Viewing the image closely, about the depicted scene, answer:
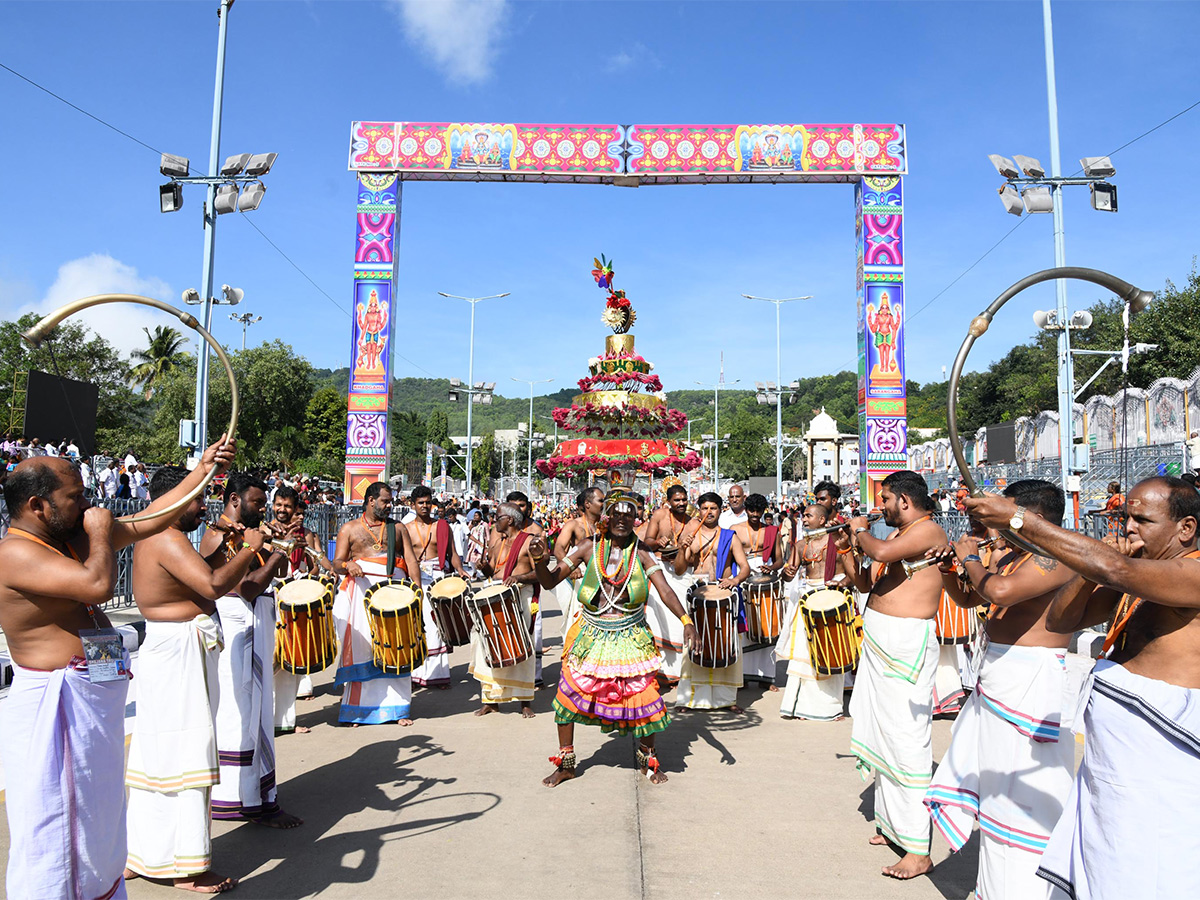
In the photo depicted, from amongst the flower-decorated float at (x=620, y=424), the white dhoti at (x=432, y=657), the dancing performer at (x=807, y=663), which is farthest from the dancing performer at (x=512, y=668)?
the flower-decorated float at (x=620, y=424)

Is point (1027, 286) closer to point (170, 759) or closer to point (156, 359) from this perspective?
point (170, 759)

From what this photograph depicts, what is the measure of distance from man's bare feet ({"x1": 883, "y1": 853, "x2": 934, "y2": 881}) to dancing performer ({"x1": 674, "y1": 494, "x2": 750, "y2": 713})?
11.3 ft

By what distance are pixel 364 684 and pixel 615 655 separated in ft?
9.25

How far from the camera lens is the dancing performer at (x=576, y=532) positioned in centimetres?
723

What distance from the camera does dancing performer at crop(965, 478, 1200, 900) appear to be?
279 cm

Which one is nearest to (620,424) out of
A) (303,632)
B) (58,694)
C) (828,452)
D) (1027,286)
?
(303,632)

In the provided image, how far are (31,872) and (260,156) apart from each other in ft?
43.6

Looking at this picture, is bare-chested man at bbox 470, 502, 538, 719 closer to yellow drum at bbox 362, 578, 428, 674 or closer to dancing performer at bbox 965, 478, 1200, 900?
yellow drum at bbox 362, 578, 428, 674

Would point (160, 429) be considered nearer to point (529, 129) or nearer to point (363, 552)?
point (529, 129)

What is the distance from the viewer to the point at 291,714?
7.45 m

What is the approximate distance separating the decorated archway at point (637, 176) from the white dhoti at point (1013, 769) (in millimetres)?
15071

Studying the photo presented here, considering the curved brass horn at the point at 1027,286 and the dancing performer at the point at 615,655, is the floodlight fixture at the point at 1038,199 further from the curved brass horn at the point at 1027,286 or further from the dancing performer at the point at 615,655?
the curved brass horn at the point at 1027,286

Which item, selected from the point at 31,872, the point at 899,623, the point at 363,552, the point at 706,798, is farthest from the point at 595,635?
the point at 31,872

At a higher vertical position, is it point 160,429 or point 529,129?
point 529,129
